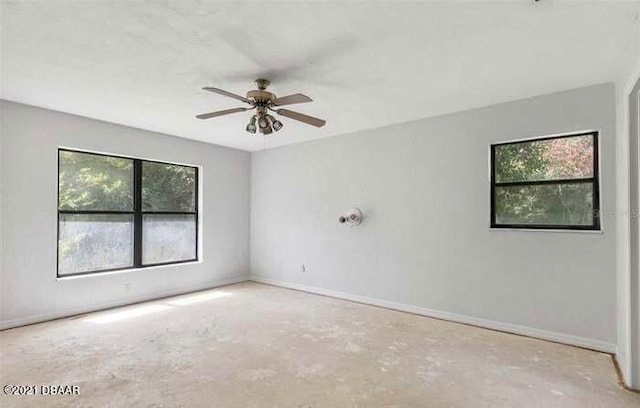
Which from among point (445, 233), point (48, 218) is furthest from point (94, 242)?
point (445, 233)

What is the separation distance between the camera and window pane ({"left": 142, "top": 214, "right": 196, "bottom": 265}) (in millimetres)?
5023

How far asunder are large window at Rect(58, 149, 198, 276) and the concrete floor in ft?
2.81

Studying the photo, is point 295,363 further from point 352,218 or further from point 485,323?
point 352,218

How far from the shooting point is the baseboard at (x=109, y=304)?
3716mm

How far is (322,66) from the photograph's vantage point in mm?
2777

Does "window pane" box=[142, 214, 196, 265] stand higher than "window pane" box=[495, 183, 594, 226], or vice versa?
"window pane" box=[495, 183, 594, 226]

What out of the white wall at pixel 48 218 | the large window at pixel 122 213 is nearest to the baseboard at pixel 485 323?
the large window at pixel 122 213

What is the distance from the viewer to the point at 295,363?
284 centimetres

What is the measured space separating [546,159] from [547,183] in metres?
0.26

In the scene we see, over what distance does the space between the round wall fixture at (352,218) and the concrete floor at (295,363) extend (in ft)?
4.55

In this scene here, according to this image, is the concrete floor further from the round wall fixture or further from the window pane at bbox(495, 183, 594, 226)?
the round wall fixture

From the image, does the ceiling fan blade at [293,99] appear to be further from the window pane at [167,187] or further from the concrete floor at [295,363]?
the window pane at [167,187]

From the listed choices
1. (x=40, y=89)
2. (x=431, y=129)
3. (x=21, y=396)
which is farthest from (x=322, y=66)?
(x=21, y=396)

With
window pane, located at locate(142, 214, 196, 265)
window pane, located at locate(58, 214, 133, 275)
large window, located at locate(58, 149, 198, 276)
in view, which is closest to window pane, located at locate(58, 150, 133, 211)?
large window, located at locate(58, 149, 198, 276)
